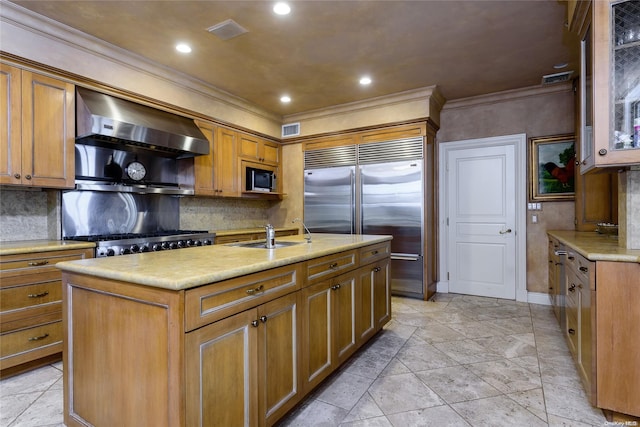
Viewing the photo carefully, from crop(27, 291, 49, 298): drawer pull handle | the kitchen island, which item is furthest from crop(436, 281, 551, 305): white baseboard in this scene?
crop(27, 291, 49, 298): drawer pull handle

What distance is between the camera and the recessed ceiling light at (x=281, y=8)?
251 cm

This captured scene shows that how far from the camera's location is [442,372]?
2.42 metres

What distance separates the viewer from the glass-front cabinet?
6.26ft

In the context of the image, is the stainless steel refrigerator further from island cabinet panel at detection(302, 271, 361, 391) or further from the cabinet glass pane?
the cabinet glass pane

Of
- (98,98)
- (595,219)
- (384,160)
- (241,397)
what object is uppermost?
(98,98)

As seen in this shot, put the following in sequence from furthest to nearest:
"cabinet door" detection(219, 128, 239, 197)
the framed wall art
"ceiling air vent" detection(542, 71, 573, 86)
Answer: "cabinet door" detection(219, 128, 239, 197)
the framed wall art
"ceiling air vent" detection(542, 71, 573, 86)

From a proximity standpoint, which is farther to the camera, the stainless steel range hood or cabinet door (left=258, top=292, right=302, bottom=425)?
the stainless steel range hood

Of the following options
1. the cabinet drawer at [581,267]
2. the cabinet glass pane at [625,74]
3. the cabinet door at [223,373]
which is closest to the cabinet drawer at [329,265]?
the cabinet door at [223,373]

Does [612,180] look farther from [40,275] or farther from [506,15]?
[40,275]

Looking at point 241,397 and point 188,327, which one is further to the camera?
point 241,397

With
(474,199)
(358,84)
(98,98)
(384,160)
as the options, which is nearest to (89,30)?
(98,98)

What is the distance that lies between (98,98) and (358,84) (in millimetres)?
2787

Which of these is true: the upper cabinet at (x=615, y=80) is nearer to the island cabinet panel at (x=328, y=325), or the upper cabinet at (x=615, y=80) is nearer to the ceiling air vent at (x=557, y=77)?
the island cabinet panel at (x=328, y=325)

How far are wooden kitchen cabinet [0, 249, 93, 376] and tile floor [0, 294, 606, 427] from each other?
0.47 ft
